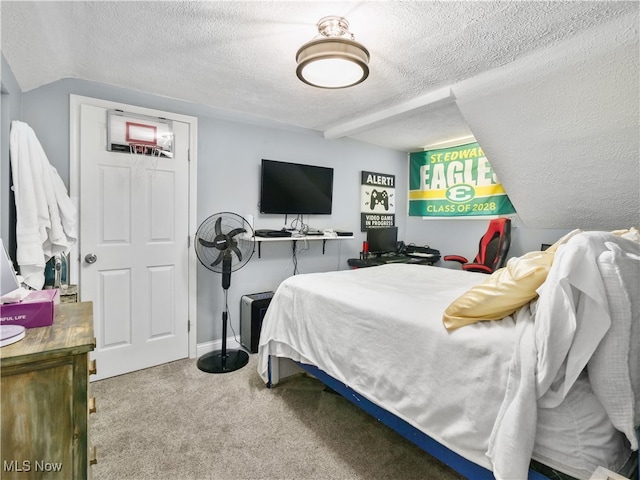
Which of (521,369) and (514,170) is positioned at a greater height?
(514,170)

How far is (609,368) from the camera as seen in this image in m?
0.99

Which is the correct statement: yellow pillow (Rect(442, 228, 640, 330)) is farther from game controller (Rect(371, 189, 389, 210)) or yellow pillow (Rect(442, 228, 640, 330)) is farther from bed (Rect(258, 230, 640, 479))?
game controller (Rect(371, 189, 389, 210))

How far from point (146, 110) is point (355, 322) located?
2.36 meters

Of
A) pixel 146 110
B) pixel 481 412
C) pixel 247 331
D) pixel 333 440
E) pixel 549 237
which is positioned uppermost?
pixel 146 110

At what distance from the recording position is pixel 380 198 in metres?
4.39

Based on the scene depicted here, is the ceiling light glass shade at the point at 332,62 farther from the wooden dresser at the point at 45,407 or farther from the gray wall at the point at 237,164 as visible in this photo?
the wooden dresser at the point at 45,407

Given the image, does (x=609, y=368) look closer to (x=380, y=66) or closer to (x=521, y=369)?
(x=521, y=369)

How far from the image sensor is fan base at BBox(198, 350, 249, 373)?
272cm

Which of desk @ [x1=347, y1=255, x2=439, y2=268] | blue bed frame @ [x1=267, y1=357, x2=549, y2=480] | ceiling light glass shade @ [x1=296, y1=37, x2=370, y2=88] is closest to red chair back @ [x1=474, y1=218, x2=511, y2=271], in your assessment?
desk @ [x1=347, y1=255, x2=439, y2=268]

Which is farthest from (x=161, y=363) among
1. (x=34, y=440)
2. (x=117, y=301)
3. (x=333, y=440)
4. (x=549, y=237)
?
(x=549, y=237)

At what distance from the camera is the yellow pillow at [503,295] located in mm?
1234

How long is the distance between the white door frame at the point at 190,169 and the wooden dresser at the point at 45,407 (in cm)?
170

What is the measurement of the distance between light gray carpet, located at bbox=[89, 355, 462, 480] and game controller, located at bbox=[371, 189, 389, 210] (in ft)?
8.17

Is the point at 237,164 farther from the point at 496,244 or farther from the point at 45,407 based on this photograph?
the point at 496,244
